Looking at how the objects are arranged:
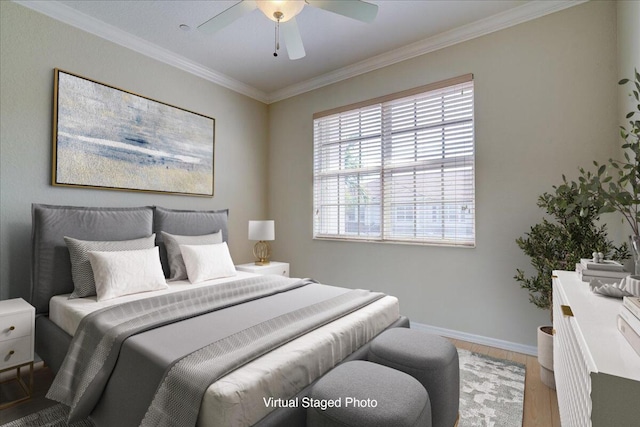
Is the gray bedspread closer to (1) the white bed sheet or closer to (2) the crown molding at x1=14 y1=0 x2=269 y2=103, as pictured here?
(1) the white bed sheet

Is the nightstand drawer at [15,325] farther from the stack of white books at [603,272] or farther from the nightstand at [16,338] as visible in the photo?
the stack of white books at [603,272]

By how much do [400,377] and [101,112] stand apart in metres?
3.24

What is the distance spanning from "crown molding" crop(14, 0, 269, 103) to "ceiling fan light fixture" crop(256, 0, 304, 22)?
188 centimetres

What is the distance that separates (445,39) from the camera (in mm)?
3047

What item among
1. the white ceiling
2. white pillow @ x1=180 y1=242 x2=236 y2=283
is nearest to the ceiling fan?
the white ceiling

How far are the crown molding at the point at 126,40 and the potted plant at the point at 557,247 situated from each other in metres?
3.66

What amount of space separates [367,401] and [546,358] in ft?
5.83

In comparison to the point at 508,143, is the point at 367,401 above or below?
below

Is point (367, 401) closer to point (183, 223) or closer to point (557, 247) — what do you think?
point (557, 247)

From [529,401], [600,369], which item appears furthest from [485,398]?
[600,369]

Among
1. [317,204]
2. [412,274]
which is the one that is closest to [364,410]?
[412,274]

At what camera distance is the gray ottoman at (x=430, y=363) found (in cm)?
153

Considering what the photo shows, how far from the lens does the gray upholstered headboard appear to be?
7.47ft

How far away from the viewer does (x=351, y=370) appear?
4.51ft
